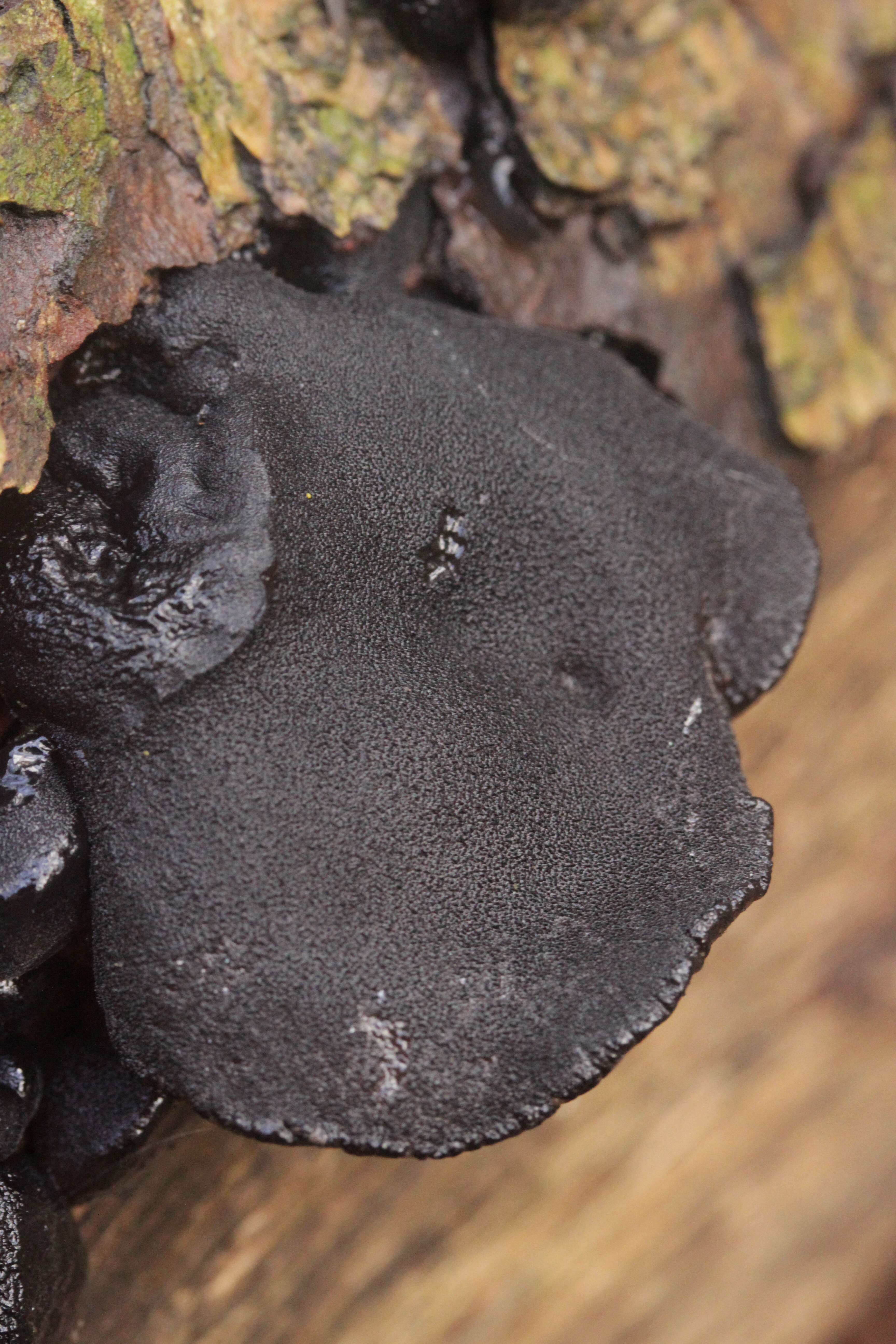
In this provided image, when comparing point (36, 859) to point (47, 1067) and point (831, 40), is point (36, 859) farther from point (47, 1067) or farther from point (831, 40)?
point (831, 40)

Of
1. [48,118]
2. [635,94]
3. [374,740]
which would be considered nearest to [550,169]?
[635,94]

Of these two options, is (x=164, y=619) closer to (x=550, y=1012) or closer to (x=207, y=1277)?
(x=550, y=1012)

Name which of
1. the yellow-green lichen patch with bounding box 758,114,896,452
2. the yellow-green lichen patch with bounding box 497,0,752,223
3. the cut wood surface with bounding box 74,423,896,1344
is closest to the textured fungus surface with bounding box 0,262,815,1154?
the cut wood surface with bounding box 74,423,896,1344

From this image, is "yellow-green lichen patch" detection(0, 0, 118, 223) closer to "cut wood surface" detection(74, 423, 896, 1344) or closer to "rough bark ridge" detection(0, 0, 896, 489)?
"rough bark ridge" detection(0, 0, 896, 489)

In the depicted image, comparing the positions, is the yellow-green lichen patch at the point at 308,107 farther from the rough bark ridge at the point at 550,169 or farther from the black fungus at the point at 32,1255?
the black fungus at the point at 32,1255

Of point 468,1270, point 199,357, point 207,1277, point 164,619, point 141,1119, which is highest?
point 199,357

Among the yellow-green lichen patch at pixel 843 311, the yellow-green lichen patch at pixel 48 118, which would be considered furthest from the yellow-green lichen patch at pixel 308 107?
the yellow-green lichen patch at pixel 843 311

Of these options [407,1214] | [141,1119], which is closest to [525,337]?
[141,1119]

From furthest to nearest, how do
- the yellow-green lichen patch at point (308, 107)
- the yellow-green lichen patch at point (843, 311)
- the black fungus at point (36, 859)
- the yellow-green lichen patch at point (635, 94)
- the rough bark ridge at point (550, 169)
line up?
the yellow-green lichen patch at point (843, 311), the yellow-green lichen patch at point (635, 94), the yellow-green lichen patch at point (308, 107), the rough bark ridge at point (550, 169), the black fungus at point (36, 859)

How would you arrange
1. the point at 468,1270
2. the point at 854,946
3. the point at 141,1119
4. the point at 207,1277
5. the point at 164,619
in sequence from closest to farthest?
the point at 164,619, the point at 141,1119, the point at 207,1277, the point at 468,1270, the point at 854,946
